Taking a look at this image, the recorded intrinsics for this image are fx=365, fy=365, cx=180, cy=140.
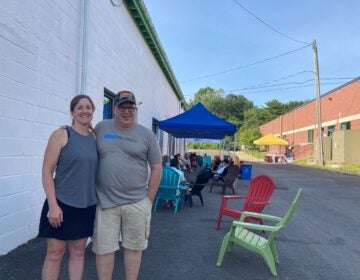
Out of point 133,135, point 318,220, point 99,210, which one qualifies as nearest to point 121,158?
point 133,135

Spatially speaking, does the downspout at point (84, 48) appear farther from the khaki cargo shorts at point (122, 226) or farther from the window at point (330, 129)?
the window at point (330, 129)

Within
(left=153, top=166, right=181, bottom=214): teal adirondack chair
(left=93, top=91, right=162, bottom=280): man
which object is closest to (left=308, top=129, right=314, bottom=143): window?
(left=153, top=166, right=181, bottom=214): teal adirondack chair

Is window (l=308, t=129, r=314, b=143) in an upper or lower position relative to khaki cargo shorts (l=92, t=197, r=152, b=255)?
upper

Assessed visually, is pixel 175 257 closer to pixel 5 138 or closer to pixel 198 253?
pixel 198 253

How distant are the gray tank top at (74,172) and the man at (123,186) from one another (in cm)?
19

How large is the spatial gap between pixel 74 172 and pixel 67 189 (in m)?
0.14

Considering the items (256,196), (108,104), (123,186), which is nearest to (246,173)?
(108,104)

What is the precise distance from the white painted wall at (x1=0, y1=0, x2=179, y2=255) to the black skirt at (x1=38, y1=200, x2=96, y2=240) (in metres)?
1.48

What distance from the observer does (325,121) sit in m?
34.7

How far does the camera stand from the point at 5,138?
4.08 m

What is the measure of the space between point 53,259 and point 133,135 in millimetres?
1199

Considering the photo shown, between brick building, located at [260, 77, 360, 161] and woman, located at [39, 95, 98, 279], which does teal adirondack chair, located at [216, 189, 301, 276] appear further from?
brick building, located at [260, 77, 360, 161]

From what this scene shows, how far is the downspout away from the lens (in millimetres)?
6077

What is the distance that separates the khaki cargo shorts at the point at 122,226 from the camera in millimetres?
3164
